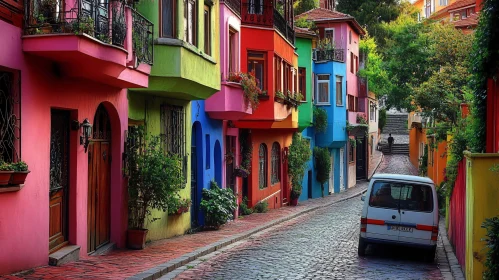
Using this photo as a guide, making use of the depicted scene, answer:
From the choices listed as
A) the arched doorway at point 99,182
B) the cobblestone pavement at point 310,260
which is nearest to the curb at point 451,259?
the cobblestone pavement at point 310,260

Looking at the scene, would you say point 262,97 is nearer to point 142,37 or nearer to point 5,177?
point 142,37

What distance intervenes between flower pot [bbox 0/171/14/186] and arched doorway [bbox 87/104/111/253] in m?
3.88

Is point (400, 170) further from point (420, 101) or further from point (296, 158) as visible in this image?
point (420, 101)

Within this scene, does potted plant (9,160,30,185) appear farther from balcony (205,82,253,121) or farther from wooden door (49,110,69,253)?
balcony (205,82,253,121)

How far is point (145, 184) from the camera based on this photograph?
615 inches

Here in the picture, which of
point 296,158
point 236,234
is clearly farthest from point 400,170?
point 236,234

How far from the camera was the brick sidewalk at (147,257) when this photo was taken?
11.7m

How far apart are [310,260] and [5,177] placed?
7261 mm

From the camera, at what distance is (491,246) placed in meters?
9.00

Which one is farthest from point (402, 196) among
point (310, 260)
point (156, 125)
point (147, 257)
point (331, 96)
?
point (331, 96)

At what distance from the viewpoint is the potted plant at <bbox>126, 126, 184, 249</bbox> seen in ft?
50.9

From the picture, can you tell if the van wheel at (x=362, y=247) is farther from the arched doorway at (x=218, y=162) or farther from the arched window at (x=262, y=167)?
the arched window at (x=262, y=167)

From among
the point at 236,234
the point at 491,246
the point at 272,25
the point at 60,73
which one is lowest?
the point at 236,234

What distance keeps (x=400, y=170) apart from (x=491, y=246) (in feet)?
149
